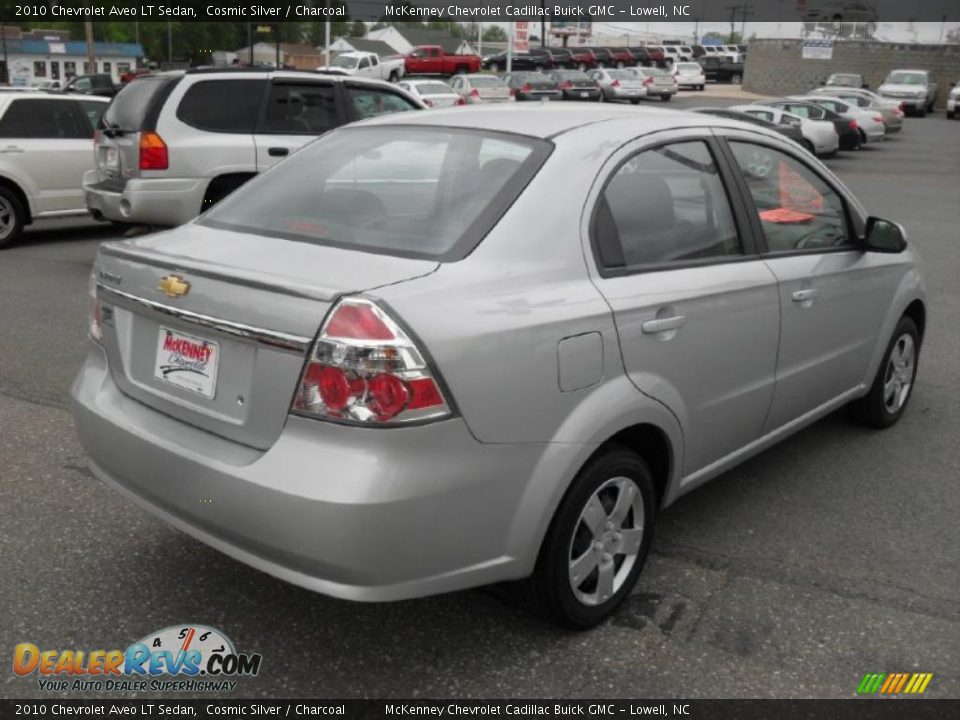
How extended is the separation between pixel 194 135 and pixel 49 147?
277 centimetres

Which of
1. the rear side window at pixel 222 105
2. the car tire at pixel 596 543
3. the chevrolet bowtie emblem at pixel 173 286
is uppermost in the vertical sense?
the rear side window at pixel 222 105

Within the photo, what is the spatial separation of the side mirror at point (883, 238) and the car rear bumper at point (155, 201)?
614cm

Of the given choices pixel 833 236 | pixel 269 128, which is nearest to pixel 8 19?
pixel 269 128

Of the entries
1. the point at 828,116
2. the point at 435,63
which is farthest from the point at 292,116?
the point at 435,63

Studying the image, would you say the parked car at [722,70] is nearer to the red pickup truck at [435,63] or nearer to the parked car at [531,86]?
the red pickup truck at [435,63]

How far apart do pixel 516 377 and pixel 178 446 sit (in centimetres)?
103

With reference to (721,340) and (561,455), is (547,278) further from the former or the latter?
(721,340)

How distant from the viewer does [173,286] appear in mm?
2953

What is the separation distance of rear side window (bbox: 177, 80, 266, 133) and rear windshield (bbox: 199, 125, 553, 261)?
18.6 feet

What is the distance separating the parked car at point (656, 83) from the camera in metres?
48.5

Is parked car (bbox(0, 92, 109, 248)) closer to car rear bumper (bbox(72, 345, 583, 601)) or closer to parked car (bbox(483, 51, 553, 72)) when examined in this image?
car rear bumper (bbox(72, 345, 583, 601))

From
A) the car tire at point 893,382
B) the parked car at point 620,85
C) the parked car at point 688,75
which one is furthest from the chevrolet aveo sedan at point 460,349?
the parked car at point 688,75

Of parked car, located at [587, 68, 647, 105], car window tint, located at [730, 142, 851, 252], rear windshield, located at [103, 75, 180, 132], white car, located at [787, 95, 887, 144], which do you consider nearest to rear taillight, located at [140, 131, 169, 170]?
rear windshield, located at [103, 75, 180, 132]

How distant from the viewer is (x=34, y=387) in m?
5.73
